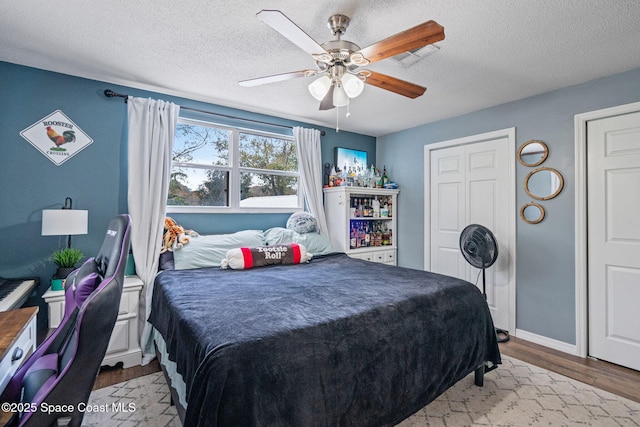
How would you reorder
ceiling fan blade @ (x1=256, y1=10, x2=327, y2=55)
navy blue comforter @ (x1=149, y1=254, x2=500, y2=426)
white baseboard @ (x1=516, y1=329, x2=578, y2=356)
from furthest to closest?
white baseboard @ (x1=516, y1=329, x2=578, y2=356)
ceiling fan blade @ (x1=256, y1=10, x2=327, y2=55)
navy blue comforter @ (x1=149, y1=254, x2=500, y2=426)

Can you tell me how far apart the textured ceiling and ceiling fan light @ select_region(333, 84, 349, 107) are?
357 mm

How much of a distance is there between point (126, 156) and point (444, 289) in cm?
292

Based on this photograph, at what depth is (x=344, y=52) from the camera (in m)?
1.70

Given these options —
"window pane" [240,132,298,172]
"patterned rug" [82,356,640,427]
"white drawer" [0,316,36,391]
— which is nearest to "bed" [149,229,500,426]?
"patterned rug" [82,356,640,427]

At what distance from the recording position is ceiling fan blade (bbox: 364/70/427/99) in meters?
1.94

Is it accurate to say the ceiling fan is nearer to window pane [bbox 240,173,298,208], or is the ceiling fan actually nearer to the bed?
the bed

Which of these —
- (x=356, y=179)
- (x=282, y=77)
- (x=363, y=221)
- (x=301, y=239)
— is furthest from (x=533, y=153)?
(x=282, y=77)

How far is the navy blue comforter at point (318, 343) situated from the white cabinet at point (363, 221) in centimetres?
152

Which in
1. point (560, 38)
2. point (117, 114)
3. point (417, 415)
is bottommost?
point (417, 415)

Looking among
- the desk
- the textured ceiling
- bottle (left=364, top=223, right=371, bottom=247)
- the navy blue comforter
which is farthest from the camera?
bottle (left=364, top=223, right=371, bottom=247)

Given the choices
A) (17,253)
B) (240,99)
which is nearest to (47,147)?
(17,253)

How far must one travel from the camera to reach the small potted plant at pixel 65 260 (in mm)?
2321

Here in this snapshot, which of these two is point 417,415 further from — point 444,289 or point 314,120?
point 314,120

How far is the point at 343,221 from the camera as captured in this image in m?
3.84
